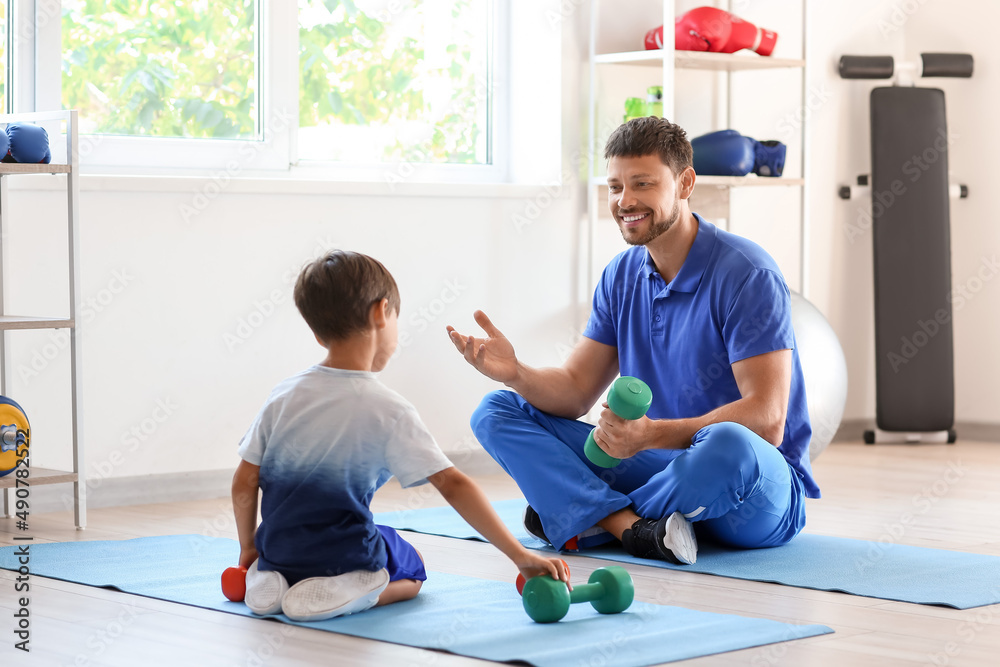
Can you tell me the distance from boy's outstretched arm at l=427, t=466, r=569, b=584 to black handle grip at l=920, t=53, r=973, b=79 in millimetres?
3284

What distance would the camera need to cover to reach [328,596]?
79.7 inches

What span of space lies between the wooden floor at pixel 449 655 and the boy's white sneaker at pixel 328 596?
0.04 meters

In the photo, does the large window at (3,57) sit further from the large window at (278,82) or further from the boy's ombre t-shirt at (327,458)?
the boy's ombre t-shirt at (327,458)

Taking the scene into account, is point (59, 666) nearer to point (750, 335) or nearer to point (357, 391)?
point (357, 391)

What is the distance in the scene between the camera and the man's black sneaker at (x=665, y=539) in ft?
8.27

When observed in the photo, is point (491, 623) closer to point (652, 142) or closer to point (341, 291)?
point (341, 291)

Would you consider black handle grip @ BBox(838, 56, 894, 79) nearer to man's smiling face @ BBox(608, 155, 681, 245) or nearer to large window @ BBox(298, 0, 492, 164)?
large window @ BBox(298, 0, 492, 164)

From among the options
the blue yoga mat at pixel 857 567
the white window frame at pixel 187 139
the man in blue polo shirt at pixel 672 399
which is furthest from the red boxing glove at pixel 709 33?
the blue yoga mat at pixel 857 567

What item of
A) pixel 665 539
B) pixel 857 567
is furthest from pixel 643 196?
pixel 857 567

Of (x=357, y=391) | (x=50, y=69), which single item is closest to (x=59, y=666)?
(x=357, y=391)

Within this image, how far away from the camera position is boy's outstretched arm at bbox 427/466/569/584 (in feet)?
6.30

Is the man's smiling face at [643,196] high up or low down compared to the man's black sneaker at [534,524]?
up

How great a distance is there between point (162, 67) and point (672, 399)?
69.5 inches

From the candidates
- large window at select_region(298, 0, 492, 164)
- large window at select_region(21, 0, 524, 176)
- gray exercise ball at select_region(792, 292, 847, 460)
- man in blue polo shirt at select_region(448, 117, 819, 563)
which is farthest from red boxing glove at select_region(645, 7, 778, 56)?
man in blue polo shirt at select_region(448, 117, 819, 563)
